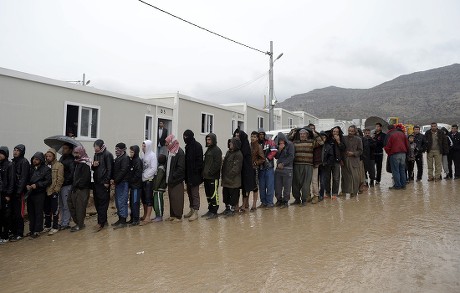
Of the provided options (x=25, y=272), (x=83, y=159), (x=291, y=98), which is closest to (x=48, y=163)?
(x=83, y=159)

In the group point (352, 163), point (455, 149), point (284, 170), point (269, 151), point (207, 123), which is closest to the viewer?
point (284, 170)

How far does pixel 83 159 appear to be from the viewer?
6.64 meters

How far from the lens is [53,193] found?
668 cm

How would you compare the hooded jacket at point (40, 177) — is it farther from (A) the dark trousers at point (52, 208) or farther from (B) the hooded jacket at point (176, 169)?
(B) the hooded jacket at point (176, 169)

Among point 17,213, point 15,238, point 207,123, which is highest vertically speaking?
point 207,123

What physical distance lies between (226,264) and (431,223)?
3484mm

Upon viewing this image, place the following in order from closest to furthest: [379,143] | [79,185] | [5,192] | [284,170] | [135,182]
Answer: [5,192]
[79,185]
[135,182]
[284,170]
[379,143]

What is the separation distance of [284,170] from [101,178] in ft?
12.3

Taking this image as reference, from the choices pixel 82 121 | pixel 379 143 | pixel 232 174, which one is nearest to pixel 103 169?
pixel 232 174

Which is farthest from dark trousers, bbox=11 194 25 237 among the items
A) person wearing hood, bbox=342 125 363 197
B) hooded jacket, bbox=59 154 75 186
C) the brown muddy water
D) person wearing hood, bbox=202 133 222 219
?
person wearing hood, bbox=342 125 363 197

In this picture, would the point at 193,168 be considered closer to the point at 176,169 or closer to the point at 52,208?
the point at 176,169

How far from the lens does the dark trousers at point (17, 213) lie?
644cm

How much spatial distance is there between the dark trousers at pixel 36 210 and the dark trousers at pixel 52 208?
0.17m

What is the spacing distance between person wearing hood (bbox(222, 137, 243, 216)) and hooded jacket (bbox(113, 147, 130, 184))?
1.93 m
